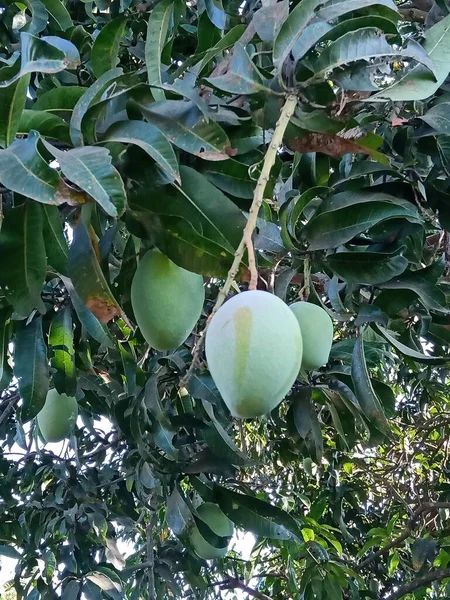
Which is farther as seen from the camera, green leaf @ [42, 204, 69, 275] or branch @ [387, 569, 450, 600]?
branch @ [387, 569, 450, 600]

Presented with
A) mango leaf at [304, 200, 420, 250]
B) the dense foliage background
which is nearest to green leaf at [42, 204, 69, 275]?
the dense foliage background

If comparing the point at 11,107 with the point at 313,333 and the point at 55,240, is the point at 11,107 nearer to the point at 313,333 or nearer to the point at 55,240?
the point at 55,240

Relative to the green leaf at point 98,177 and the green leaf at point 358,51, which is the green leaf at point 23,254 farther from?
the green leaf at point 358,51

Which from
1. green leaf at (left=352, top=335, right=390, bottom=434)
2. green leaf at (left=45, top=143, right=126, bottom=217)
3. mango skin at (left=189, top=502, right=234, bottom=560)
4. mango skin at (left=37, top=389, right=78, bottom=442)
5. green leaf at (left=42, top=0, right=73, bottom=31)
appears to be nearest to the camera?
green leaf at (left=45, top=143, right=126, bottom=217)

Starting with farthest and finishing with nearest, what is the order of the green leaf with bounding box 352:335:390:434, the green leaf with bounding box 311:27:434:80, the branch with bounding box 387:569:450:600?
1. the branch with bounding box 387:569:450:600
2. the green leaf with bounding box 352:335:390:434
3. the green leaf with bounding box 311:27:434:80

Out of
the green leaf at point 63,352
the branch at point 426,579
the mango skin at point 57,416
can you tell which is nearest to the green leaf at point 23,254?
the green leaf at point 63,352

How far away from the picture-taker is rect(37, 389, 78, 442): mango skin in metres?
1.83

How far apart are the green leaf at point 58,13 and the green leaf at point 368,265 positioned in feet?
3.19

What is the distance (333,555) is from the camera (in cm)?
293

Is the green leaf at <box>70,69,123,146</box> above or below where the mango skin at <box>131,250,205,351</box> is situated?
above

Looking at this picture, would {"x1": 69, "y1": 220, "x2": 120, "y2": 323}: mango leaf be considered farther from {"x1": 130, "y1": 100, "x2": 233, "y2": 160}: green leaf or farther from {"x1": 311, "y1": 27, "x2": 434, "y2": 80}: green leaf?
{"x1": 311, "y1": 27, "x2": 434, "y2": 80}: green leaf

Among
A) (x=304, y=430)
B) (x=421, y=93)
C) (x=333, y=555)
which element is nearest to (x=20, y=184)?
(x=421, y=93)

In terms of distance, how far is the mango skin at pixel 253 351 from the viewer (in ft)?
2.31

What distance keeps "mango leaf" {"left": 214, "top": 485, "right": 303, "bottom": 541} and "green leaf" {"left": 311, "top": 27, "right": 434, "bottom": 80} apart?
1.12 metres
